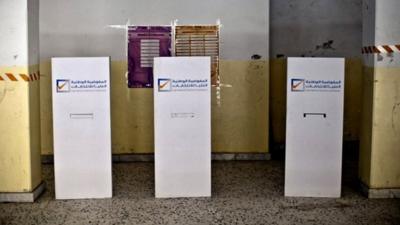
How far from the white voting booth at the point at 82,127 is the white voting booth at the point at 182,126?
46cm

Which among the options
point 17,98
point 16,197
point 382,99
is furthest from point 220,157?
point 17,98

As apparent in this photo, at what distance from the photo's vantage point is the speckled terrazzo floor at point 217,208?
4465 millimetres

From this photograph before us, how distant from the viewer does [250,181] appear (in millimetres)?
5688

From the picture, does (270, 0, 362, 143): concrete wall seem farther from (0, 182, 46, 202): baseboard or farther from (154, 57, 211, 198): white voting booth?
(0, 182, 46, 202): baseboard

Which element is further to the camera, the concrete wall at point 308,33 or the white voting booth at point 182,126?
the concrete wall at point 308,33

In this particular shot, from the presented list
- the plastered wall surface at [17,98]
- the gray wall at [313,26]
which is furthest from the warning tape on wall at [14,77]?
the gray wall at [313,26]

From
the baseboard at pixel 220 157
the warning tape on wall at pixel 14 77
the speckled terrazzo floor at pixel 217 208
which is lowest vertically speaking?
the speckled terrazzo floor at pixel 217 208

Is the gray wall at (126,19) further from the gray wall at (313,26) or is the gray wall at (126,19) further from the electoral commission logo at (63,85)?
the electoral commission logo at (63,85)

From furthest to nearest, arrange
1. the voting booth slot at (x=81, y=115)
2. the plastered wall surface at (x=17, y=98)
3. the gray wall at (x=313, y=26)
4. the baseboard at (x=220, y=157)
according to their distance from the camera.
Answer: the gray wall at (x=313, y=26)
the baseboard at (x=220, y=157)
the voting booth slot at (x=81, y=115)
the plastered wall surface at (x=17, y=98)

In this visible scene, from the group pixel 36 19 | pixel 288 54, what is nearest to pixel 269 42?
pixel 288 54

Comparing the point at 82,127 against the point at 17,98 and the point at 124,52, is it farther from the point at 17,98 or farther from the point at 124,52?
the point at 124,52

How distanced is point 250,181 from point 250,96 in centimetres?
132

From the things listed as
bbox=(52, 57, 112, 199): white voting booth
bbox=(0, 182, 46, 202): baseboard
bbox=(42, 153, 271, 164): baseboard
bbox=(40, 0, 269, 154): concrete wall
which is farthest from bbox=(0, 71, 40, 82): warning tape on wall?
bbox=(42, 153, 271, 164): baseboard

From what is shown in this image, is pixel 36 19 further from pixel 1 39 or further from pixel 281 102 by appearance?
pixel 281 102
